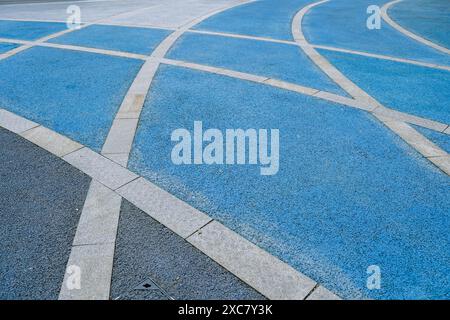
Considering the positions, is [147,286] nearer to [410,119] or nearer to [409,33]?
[410,119]

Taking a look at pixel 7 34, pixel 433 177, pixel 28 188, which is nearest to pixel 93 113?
pixel 28 188

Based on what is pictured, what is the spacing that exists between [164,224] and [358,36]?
10.5 metres

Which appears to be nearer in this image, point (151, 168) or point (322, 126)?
point (151, 168)

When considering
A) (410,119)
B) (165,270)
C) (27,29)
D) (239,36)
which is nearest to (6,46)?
(27,29)

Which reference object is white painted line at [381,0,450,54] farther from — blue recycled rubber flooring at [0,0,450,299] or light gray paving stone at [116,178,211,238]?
light gray paving stone at [116,178,211,238]

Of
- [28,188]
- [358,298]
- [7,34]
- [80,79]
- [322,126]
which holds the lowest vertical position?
[358,298]

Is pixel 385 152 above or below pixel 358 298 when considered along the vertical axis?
above

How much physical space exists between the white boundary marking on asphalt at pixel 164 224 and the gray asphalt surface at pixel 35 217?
14cm

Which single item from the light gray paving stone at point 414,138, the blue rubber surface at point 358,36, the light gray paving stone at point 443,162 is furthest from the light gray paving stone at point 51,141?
the blue rubber surface at point 358,36

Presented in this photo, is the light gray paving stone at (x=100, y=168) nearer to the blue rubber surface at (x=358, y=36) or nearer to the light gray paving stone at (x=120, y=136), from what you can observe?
the light gray paving stone at (x=120, y=136)

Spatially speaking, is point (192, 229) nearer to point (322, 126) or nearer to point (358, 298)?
point (358, 298)

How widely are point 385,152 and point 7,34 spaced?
1263 centimetres

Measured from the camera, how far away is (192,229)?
3.69m

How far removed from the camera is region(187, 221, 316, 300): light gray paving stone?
3076 millimetres
